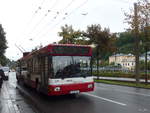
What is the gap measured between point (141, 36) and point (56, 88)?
542 inches

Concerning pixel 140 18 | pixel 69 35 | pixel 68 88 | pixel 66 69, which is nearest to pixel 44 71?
pixel 66 69

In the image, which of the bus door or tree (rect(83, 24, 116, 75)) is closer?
the bus door

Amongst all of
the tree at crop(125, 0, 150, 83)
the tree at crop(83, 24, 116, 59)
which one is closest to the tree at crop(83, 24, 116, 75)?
the tree at crop(83, 24, 116, 59)

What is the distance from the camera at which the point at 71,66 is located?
12.8 m

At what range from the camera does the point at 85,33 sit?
34062 millimetres

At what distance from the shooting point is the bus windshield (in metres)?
12.5

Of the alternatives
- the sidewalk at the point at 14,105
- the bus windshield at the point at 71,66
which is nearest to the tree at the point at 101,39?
the sidewalk at the point at 14,105

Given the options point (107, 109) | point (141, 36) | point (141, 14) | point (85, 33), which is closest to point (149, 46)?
point (141, 36)

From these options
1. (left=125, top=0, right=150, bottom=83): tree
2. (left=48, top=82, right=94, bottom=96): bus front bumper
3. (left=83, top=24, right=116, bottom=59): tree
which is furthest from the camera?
(left=83, top=24, right=116, bottom=59): tree

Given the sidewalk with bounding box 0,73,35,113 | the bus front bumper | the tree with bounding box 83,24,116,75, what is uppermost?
the tree with bounding box 83,24,116,75

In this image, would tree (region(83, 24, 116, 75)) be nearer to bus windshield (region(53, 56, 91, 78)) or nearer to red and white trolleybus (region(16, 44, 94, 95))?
red and white trolleybus (region(16, 44, 94, 95))

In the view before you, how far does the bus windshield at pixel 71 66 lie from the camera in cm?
1250

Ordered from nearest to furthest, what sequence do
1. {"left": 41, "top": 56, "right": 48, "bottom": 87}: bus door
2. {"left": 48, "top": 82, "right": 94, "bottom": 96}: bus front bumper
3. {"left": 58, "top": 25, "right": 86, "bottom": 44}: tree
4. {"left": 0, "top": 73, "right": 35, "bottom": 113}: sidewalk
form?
{"left": 0, "top": 73, "right": 35, "bottom": 113}: sidewalk → {"left": 48, "top": 82, "right": 94, "bottom": 96}: bus front bumper → {"left": 41, "top": 56, "right": 48, "bottom": 87}: bus door → {"left": 58, "top": 25, "right": 86, "bottom": 44}: tree

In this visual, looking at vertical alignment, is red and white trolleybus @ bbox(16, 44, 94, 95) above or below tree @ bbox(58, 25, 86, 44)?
below
